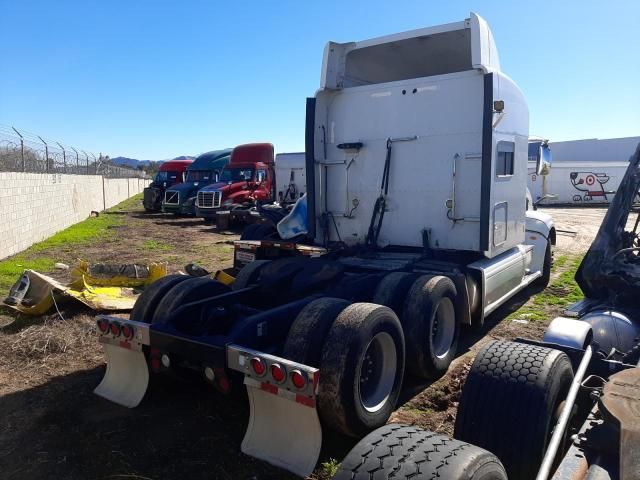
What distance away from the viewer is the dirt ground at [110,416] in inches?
147

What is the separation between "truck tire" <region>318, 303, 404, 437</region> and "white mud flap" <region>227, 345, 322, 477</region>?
213 millimetres

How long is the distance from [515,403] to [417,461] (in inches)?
37.1

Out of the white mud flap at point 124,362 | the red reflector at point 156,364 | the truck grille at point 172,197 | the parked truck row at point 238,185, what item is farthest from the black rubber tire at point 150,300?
the truck grille at point 172,197

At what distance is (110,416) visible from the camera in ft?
14.7

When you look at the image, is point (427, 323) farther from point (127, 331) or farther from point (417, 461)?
point (417, 461)

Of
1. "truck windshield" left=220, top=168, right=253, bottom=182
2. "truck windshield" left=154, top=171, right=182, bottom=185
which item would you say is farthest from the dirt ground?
"truck windshield" left=154, top=171, right=182, bottom=185

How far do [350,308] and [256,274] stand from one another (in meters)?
2.12

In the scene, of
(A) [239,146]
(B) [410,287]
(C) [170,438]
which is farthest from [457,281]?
(A) [239,146]

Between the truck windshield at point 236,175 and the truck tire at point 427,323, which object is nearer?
the truck tire at point 427,323

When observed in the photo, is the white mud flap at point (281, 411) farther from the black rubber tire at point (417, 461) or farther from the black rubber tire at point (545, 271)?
the black rubber tire at point (545, 271)

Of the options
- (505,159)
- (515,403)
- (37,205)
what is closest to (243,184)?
(37,205)

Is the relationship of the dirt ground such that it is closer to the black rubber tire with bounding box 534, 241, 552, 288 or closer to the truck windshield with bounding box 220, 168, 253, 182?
the black rubber tire with bounding box 534, 241, 552, 288

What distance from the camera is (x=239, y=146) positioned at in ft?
75.5

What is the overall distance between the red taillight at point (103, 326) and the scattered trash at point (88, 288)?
256cm
